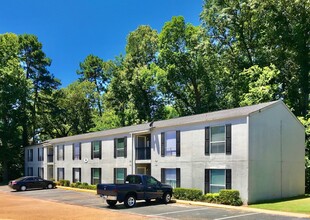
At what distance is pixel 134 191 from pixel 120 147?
13479mm

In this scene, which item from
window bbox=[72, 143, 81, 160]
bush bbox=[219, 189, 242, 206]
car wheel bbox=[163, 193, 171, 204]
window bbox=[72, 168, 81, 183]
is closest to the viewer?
bush bbox=[219, 189, 242, 206]

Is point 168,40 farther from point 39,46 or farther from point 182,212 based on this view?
point 182,212

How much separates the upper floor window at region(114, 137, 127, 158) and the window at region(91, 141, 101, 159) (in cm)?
292

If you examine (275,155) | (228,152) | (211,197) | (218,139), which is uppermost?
(218,139)

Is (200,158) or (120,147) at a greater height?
(120,147)

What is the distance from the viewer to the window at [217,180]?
24.2 meters

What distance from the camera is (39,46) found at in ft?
220

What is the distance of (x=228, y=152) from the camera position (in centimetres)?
2441

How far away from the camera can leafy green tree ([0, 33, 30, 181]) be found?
177ft

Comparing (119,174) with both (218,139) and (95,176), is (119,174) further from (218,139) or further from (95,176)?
(218,139)

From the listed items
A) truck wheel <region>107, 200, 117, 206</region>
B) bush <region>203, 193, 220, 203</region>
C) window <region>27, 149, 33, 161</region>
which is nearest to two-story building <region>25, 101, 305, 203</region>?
bush <region>203, 193, 220, 203</region>

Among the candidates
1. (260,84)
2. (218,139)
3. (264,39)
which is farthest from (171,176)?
(264,39)

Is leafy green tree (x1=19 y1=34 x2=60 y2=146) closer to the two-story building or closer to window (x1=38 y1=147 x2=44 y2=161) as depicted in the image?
window (x1=38 y1=147 x2=44 y2=161)

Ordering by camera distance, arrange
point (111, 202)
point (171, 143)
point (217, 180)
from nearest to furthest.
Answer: point (111, 202) < point (217, 180) < point (171, 143)
